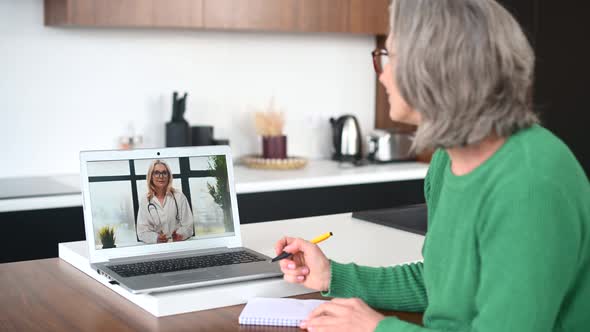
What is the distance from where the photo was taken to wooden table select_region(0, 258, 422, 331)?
4.75ft

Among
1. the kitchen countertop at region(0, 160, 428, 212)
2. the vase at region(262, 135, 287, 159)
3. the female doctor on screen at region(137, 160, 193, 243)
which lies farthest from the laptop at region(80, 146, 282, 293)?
the vase at region(262, 135, 287, 159)

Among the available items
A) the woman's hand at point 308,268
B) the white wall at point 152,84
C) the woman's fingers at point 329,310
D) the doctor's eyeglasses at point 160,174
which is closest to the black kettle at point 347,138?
the white wall at point 152,84

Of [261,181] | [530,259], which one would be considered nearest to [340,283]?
[530,259]

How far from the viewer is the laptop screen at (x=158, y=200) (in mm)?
1736

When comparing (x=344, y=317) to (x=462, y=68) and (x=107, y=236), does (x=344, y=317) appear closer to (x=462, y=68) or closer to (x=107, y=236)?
(x=462, y=68)

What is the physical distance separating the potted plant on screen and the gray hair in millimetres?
722

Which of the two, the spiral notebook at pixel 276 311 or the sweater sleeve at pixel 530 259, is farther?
the spiral notebook at pixel 276 311

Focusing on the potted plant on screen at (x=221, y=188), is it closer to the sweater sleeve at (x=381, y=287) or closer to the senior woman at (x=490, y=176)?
the sweater sleeve at (x=381, y=287)

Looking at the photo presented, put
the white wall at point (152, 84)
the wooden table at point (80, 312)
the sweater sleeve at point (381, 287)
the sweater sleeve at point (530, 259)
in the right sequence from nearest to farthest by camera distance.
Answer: the sweater sleeve at point (530, 259) → the wooden table at point (80, 312) → the sweater sleeve at point (381, 287) → the white wall at point (152, 84)

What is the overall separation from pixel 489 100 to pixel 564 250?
24cm

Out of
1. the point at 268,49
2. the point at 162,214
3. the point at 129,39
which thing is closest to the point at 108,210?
the point at 162,214

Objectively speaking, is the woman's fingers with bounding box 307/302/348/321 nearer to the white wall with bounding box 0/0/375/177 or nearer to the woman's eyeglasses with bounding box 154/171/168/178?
the woman's eyeglasses with bounding box 154/171/168/178

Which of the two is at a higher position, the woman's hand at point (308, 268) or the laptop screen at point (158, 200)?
the laptop screen at point (158, 200)

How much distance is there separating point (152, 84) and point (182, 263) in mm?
2288
